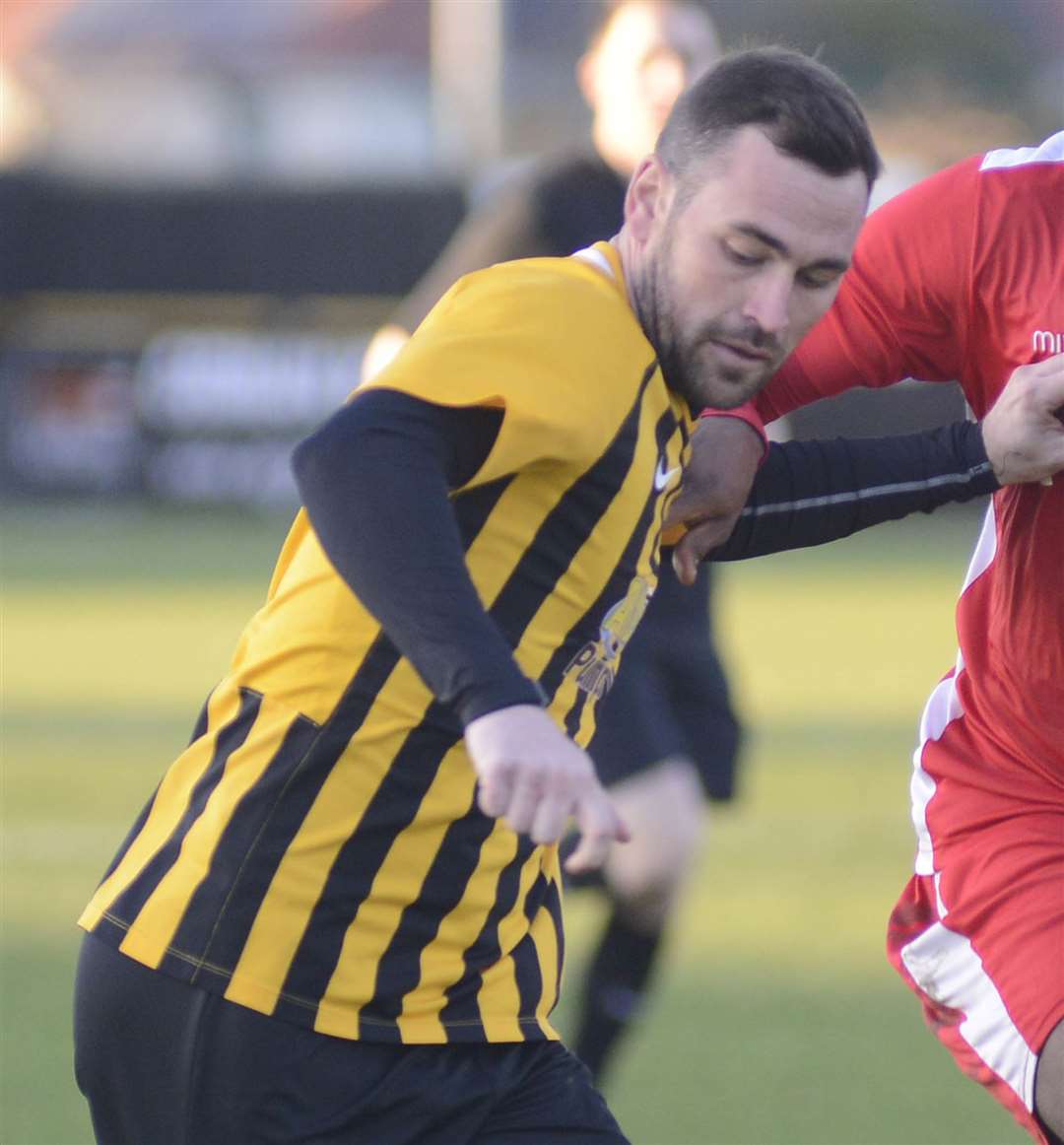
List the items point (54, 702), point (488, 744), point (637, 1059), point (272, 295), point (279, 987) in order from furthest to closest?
point (272, 295)
point (54, 702)
point (637, 1059)
point (279, 987)
point (488, 744)

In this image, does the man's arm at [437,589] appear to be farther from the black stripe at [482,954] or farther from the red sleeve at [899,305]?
the red sleeve at [899,305]

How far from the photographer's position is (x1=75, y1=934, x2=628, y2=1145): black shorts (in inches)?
96.4

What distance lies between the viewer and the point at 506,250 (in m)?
4.68

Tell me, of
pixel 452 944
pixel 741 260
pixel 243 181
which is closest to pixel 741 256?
pixel 741 260

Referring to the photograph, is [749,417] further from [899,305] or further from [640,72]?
[640,72]

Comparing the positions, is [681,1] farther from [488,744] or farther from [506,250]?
[488,744]

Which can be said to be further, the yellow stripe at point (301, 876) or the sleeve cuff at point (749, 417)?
the sleeve cuff at point (749, 417)

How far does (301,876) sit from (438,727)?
0.75 feet

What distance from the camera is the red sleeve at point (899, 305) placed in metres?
3.00

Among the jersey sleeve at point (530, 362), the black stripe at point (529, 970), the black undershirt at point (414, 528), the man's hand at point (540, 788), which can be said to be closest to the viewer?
the man's hand at point (540, 788)

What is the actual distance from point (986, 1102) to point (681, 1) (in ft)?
8.92

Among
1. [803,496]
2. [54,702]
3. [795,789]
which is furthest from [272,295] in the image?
[803,496]

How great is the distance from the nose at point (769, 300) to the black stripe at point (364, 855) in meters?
0.59

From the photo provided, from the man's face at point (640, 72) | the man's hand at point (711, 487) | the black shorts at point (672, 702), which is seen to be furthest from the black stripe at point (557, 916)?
the man's face at point (640, 72)
